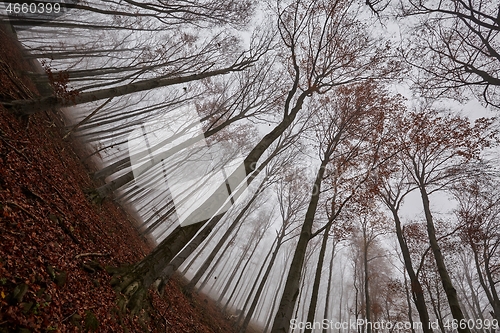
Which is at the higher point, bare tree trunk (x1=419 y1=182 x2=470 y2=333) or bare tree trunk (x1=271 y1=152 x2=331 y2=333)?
bare tree trunk (x1=419 y1=182 x2=470 y2=333)

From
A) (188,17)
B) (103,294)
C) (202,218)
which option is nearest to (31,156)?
(103,294)

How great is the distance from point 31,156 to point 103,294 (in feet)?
11.7

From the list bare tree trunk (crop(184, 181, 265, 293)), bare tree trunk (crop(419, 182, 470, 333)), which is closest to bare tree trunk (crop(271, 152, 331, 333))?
bare tree trunk (crop(419, 182, 470, 333))

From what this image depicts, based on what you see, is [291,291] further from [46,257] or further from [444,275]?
[444,275]

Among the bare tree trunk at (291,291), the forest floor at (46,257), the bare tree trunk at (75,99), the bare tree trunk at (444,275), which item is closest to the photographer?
the forest floor at (46,257)

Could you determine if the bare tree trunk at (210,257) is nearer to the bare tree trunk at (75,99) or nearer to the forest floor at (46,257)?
the forest floor at (46,257)

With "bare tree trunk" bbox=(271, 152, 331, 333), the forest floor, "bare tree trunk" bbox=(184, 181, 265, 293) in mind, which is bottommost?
the forest floor

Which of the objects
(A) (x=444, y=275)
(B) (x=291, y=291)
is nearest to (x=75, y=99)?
(B) (x=291, y=291)

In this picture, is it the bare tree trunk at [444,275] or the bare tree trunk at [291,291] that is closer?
the bare tree trunk at [291,291]

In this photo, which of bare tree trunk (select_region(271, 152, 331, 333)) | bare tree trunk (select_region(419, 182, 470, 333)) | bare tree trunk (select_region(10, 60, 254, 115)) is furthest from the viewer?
bare tree trunk (select_region(419, 182, 470, 333))

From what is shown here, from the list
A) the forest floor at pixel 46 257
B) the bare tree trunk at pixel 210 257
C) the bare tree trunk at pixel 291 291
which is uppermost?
the bare tree trunk at pixel 210 257

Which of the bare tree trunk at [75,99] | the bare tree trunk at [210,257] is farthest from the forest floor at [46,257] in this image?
the bare tree trunk at [210,257]

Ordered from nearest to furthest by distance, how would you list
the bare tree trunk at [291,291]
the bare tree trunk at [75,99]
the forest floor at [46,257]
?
the forest floor at [46,257] < the bare tree trunk at [291,291] < the bare tree trunk at [75,99]

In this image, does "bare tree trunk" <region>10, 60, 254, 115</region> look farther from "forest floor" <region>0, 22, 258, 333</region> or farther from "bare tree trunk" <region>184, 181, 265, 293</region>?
"bare tree trunk" <region>184, 181, 265, 293</region>
